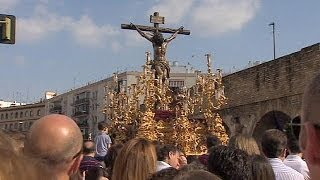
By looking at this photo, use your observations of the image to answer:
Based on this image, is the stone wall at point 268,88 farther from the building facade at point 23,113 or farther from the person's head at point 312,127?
the building facade at point 23,113

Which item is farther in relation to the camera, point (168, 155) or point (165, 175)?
point (168, 155)

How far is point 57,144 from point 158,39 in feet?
52.9

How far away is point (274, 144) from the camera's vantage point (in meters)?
5.27

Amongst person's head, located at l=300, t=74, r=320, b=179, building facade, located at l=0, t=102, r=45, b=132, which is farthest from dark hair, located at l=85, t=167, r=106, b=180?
building facade, located at l=0, t=102, r=45, b=132

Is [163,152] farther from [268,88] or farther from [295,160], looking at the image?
[268,88]

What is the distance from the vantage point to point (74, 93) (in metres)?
99.8

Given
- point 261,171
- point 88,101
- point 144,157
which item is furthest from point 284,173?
point 88,101

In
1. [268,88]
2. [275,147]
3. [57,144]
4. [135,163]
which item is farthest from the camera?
[268,88]

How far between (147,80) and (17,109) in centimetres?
9488

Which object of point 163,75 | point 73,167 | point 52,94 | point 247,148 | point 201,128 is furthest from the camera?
point 52,94

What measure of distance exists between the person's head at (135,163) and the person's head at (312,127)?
263 centimetres

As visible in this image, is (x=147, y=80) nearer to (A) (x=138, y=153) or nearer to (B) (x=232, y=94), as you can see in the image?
(A) (x=138, y=153)

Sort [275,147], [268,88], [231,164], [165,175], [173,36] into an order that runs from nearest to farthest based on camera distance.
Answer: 1. [165,175]
2. [231,164]
3. [275,147]
4. [173,36]
5. [268,88]

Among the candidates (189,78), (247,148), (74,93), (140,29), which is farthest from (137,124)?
(74,93)
